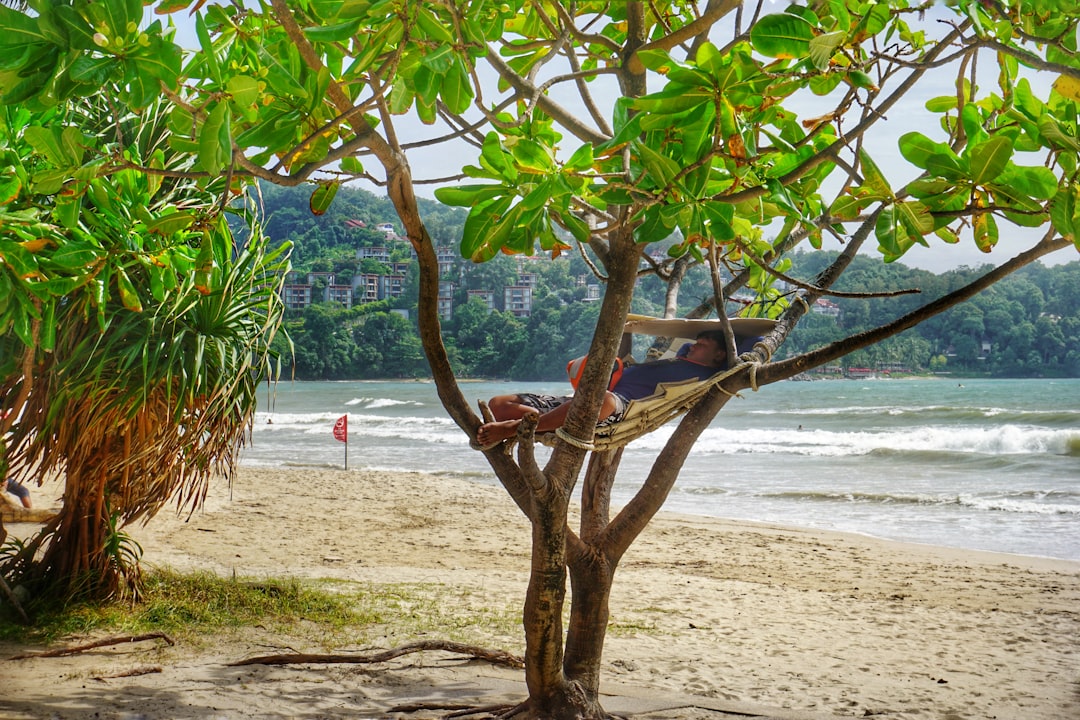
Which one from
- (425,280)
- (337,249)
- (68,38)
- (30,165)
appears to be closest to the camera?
(68,38)

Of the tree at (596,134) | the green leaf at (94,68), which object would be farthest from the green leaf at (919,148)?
the green leaf at (94,68)

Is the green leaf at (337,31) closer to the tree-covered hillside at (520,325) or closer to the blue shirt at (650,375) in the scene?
the blue shirt at (650,375)

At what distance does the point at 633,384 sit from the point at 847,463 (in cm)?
Result: 1145

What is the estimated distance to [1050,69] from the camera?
1.56 meters

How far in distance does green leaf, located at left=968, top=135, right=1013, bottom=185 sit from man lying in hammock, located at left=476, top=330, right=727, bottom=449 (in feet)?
4.12

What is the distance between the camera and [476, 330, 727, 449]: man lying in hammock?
2.66 meters

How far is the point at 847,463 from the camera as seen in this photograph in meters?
13.7

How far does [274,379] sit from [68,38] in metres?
2.07

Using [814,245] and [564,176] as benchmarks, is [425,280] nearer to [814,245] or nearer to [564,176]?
[564,176]

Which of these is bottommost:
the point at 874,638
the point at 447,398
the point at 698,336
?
the point at 874,638

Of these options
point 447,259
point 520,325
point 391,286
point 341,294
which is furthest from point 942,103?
point 447,259

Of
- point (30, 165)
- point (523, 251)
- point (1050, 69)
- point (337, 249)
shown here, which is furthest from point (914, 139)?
point (337, 249)

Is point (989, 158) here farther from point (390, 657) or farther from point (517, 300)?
point (517, 300)

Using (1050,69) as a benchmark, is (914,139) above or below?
below
